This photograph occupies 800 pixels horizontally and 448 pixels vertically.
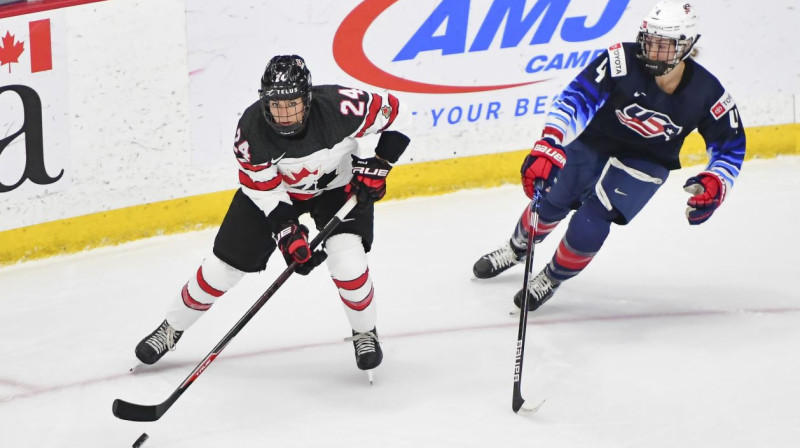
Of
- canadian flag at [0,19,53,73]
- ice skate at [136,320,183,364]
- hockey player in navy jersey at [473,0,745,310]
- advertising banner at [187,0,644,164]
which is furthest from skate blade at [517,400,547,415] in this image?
canadian flag at [0,19,53,73]

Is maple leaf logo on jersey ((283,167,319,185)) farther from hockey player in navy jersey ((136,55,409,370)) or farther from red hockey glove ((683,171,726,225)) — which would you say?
red hockey glove ((683,171,726,225))

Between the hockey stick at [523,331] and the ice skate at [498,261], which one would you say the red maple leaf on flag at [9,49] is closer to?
the ice skate at [498,261]

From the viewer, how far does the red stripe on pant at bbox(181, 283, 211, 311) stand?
11.0 feet

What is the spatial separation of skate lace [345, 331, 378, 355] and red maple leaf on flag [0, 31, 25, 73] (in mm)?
1919

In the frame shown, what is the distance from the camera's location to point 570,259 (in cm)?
361

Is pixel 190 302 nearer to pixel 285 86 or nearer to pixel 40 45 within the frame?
pixel 285 86

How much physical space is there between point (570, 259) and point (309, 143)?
106cm

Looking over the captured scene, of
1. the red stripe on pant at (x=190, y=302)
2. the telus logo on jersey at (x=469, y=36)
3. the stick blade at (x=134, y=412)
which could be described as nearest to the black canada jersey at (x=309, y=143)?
the red stripe on pant at (x=190, y=302)

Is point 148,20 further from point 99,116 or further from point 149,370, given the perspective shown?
point 149,370

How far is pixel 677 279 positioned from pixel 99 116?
8.14 ft

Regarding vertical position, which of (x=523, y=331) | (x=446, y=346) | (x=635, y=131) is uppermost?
(x=635, y=131)

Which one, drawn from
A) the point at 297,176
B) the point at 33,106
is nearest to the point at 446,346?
the point at 297,176

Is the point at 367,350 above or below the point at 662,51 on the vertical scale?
below

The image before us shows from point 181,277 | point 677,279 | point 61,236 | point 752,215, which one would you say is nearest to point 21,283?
point 61,236
